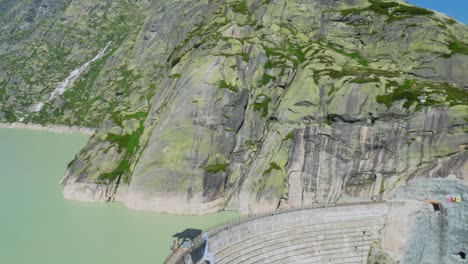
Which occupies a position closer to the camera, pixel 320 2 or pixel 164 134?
pixel 164 134

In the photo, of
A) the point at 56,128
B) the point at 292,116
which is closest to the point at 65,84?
the point at 56,128

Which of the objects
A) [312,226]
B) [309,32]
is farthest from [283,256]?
[309,32]

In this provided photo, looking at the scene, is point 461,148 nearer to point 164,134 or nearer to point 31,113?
point 164,134

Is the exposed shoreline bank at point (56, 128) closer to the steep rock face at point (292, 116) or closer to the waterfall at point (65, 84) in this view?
the waterfall at point (65, 84)

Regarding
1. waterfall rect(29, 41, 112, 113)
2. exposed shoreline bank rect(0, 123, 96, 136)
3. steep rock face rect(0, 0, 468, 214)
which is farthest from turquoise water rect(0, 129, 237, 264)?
waterfall rect(29, 41, 112, 113)

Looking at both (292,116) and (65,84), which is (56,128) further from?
(292,116)

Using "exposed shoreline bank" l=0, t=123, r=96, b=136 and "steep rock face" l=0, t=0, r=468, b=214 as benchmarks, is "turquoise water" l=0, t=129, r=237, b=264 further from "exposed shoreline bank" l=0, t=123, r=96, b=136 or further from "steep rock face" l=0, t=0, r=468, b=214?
"exposed shoreline bank" l=0, t=123, r=96, b=136
